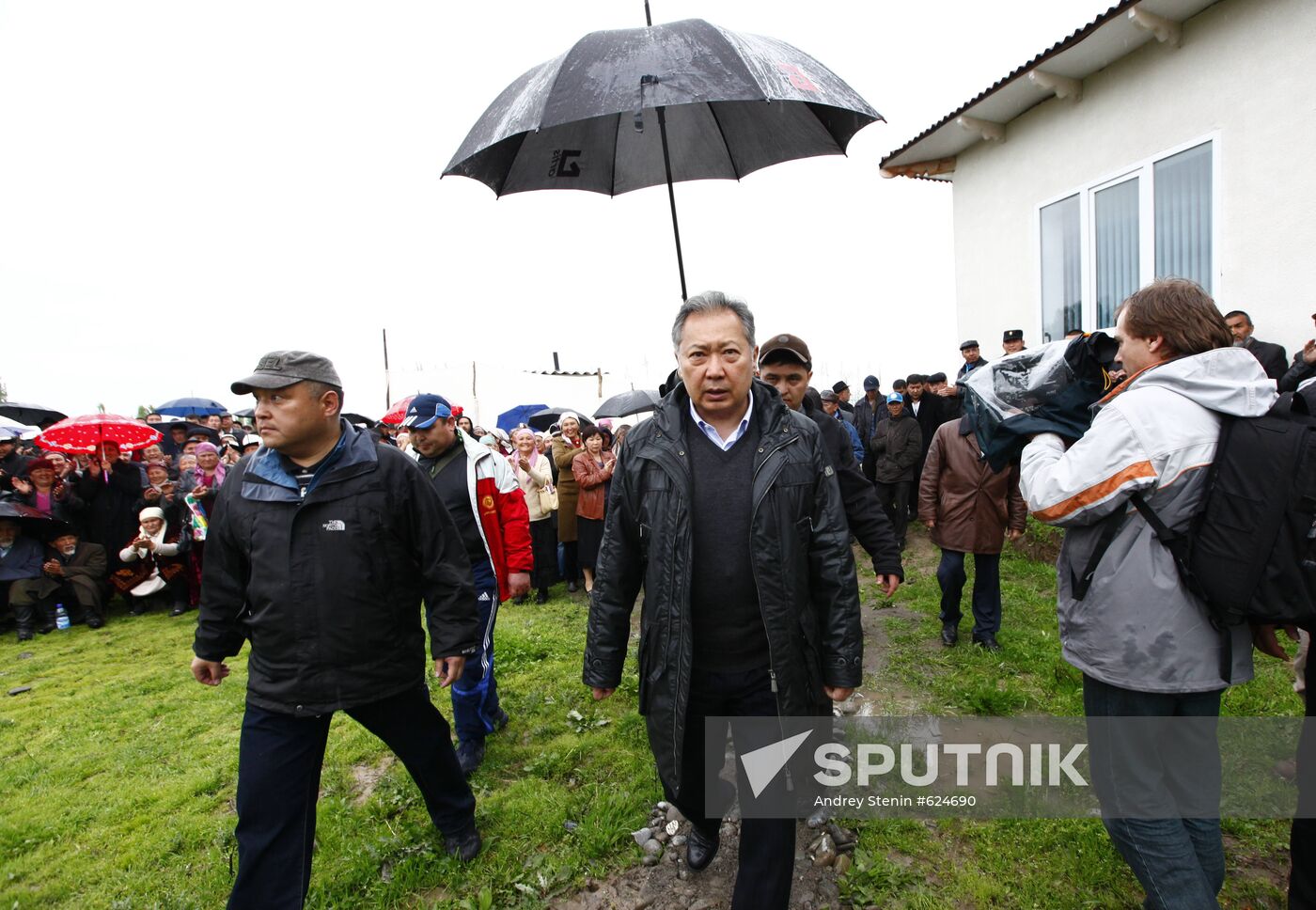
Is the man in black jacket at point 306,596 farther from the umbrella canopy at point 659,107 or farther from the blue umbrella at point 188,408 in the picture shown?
the blue umbrella at point 188,408

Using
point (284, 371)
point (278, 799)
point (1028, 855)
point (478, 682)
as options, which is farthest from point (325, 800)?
point (1028, 855)

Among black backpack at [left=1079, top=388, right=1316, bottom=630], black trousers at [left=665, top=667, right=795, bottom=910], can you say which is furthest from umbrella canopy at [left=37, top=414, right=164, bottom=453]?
black backpack at [left=1079, top=388, right=1316, bottom=630]

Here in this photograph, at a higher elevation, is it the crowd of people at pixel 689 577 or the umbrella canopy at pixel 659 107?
the umbrella canopy at pixel 659 107

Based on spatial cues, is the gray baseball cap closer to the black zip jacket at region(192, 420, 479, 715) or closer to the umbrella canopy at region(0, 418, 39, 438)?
the black zip jacket at region(192, 420, 479, 715)

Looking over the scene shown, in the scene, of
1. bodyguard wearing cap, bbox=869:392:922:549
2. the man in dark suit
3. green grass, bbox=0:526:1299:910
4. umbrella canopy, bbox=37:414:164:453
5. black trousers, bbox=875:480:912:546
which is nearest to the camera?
green grass, bbox=0:526:1299:910

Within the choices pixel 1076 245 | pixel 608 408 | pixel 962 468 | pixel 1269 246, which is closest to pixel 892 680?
pixel 962 468

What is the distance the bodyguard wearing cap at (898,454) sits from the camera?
8336 mm

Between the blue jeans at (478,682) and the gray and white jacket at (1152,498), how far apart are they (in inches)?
118

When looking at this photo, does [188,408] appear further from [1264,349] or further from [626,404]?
[1264,349]

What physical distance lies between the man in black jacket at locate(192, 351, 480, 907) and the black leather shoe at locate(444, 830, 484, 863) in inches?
27.1

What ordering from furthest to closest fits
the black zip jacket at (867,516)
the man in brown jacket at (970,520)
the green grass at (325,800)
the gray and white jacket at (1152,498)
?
1. the man in brown jacket at (970,520)
2. the black zip jacket at (867,516)
3. the green grass at (325,800)
4. the gray and white jacket at (1152,498)

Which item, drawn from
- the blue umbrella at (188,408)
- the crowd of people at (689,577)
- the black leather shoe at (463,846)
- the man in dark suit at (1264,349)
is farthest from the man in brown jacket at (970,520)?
the blue umbrella at (188,408)

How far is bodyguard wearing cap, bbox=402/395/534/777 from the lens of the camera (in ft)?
12.8

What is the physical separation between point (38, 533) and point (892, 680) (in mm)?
10541
